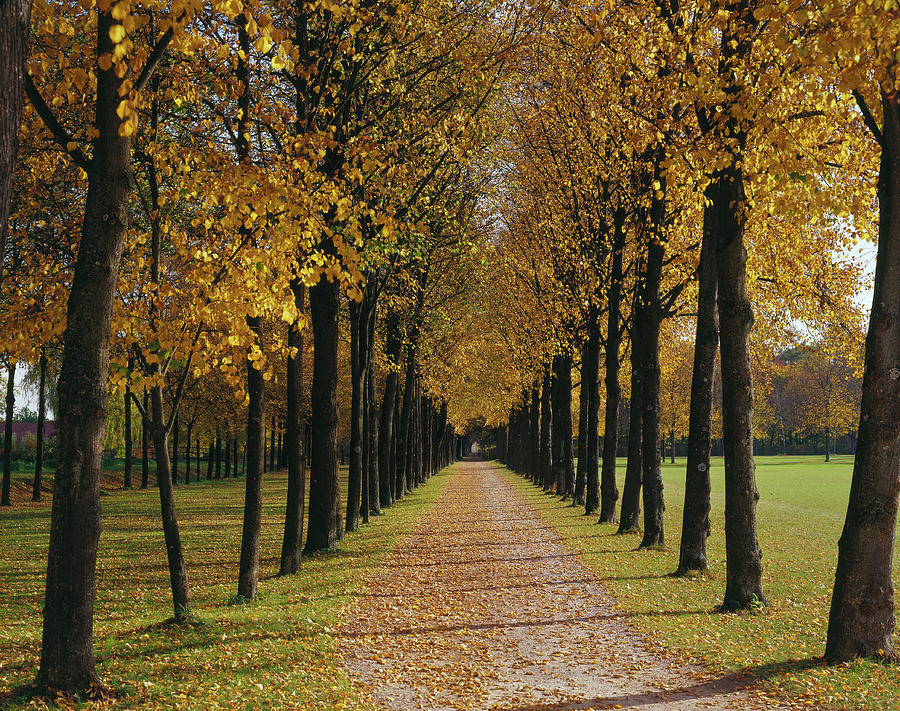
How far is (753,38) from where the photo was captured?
979cm

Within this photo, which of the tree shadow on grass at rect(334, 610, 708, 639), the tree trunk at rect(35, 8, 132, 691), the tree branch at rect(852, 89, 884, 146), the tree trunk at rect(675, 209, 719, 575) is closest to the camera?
the tree trunk at rect(35, 8, 132, 691)

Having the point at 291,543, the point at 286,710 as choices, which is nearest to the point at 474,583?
the point at 291,543

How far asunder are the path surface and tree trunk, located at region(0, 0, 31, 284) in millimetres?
5402

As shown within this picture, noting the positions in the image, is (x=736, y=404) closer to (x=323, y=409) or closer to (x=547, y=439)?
(x=323, y=409)

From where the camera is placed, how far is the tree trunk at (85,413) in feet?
21.4

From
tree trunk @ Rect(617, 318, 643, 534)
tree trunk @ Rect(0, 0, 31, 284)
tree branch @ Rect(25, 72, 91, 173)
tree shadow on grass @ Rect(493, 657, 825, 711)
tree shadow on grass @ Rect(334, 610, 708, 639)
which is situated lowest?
tree shadow on grass @ Rect(334, 610, 708, 639)

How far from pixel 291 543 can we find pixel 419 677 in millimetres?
6649

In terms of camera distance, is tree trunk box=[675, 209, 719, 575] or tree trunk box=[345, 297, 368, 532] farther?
tree trunk box=[345, 297, 368, 532]

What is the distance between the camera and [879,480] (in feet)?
25.9

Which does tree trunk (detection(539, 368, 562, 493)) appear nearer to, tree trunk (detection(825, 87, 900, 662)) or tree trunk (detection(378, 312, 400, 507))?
tree trunk (detection(378, 312, 400, 507))

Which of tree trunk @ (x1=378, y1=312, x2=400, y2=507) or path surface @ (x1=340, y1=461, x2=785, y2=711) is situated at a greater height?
tree trunk @ (x1=378, y1=312, x2=400, y2=507)

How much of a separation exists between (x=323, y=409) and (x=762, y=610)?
9444mm

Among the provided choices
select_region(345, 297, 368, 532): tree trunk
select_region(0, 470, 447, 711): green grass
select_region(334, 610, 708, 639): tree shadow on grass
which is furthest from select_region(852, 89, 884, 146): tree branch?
select_region(345, 297, 368, 532): tree trunk

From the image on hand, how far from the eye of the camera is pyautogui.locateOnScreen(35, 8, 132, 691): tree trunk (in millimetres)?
6527
